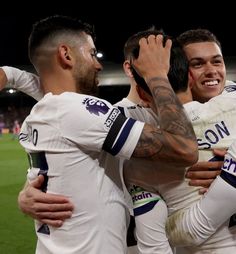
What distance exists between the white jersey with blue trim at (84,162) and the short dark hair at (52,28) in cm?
28

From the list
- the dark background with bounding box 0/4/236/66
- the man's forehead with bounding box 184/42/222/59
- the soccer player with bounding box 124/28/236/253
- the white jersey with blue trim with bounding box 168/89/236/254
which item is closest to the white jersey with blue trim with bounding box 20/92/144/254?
the soccer player with bounding box 124/28/236/253

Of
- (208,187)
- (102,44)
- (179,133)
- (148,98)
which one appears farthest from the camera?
(102,44)

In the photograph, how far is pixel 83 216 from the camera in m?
1.82

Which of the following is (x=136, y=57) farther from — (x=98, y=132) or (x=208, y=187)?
(x=208, y=187)

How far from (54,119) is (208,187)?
25.8 inches

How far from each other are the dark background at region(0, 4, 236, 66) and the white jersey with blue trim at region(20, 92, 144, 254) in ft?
57.0

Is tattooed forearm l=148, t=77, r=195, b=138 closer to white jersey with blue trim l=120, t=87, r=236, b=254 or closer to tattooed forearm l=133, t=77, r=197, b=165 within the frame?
tattooed forearm l=133, t=77, r=197, b=165

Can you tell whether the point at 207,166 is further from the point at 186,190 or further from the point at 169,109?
the point at 169,109

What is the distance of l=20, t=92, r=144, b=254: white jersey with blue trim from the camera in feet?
5.65

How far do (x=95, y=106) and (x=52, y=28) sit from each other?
0.47m

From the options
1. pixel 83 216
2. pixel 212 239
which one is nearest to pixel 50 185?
pixel 83 216

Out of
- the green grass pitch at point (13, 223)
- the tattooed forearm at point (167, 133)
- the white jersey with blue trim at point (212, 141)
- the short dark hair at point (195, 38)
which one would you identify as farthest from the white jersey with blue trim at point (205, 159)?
the green grass pitch at point (13, 223)

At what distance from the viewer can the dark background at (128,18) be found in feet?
68.1

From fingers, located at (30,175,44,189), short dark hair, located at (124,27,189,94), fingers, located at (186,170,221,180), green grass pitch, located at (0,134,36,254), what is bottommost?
green grass pitch, located at (0,134,36,254)
